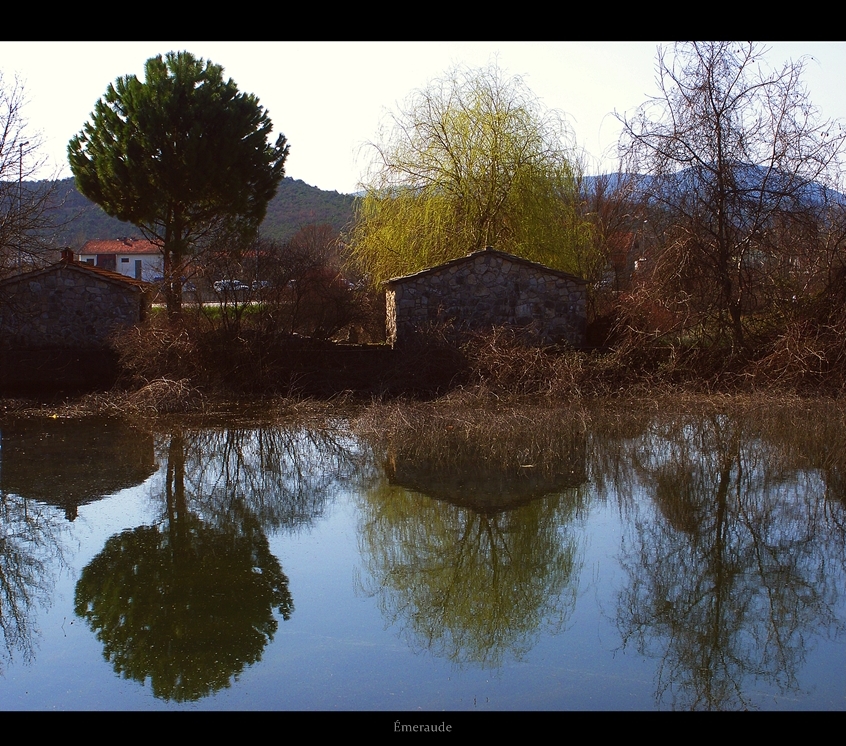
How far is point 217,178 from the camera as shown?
25.4 meters

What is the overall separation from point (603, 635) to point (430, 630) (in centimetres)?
127

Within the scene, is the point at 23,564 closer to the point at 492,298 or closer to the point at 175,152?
the point at 492,298

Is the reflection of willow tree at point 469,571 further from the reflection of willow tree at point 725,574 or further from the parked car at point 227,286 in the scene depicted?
the parked car at point 227,286

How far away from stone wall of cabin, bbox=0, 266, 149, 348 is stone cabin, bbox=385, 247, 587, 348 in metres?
6.61

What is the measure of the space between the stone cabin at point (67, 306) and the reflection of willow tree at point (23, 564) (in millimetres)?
11377

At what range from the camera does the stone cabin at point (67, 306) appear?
831 inches

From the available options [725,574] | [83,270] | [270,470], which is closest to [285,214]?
[83,270]

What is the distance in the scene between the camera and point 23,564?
8.27 metres

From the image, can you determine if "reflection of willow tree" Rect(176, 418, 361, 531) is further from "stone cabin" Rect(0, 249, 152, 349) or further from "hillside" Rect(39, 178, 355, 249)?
"hillside" Rect(39, 178, 355, 249)

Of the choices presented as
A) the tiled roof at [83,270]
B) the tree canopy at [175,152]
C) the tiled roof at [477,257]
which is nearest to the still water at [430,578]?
the tiled roof at [477,257]

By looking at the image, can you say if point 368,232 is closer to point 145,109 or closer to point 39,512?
point 145,109

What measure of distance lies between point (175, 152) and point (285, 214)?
3566cm

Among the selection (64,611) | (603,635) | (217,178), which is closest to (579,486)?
(603,635)

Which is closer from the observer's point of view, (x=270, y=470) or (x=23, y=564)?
(x=23, y=564)
